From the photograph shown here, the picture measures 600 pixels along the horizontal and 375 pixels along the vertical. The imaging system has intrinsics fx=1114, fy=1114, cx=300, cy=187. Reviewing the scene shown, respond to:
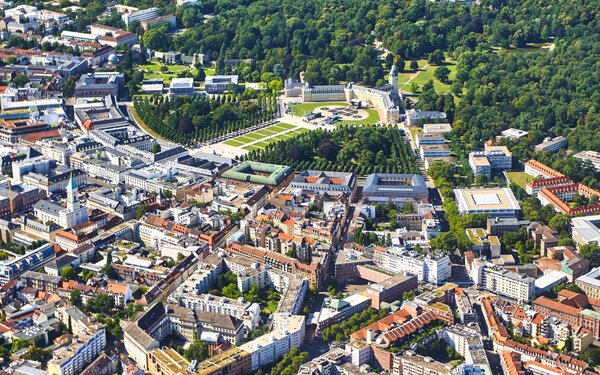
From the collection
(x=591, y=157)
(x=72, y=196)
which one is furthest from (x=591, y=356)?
(x=72, y=196)

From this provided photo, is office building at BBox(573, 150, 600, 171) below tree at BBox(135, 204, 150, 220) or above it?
above

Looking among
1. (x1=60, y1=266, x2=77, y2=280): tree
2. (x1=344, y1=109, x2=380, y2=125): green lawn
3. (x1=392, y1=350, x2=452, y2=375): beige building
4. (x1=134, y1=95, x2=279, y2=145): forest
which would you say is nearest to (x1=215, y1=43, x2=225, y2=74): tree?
(x1=134, y1=95, x2=279, y2=145): forest

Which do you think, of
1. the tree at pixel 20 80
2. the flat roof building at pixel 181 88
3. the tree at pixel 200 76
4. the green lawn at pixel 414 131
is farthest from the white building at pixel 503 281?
the tree at pixel 20 80

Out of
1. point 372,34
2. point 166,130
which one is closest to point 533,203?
point 166,130

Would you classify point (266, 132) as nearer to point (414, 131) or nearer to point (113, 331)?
point (414, 131)

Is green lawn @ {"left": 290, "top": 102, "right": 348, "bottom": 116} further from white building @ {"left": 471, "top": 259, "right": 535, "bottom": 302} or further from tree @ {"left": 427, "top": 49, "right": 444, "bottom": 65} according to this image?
white building @ {"left": 471, "top": 259, "right": 535, "bottom": 302}
